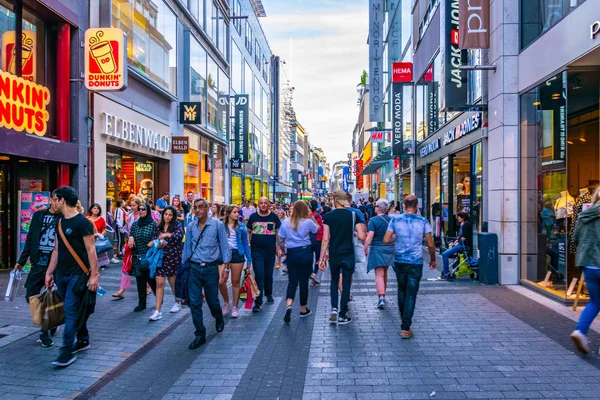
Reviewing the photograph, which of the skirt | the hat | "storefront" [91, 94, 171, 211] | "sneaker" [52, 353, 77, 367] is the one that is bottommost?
"sneaker" [52, 353, 77, 367]

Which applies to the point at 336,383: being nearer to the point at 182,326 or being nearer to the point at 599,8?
the point at 182,326

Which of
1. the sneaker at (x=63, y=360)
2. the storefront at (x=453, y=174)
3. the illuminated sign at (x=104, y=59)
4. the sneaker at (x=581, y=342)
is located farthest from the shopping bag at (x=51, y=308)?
the storefront at (x=453, y=174)

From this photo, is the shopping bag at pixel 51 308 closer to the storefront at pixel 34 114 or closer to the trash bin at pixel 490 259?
the storefront at pixel 34 114

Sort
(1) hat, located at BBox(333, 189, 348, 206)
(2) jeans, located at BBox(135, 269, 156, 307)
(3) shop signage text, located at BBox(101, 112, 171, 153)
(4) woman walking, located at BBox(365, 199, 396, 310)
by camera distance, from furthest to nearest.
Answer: (3) shop signage text, located at BBox(101, 112, 171, 153)
(4) woman walking, located at BBox(365, 199, 396, 310)
(2) jeans, located at BBox(135, 269, 156, 307)
(1) hat, located at BBox(333, 189, 348, 206)

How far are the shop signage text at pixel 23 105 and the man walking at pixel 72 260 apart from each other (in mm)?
6036

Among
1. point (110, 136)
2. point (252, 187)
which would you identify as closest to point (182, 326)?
point (110, 136)

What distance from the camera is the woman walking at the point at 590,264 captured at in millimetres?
5602

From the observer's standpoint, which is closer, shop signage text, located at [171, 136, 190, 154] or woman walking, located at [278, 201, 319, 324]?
woman walking, located at [278, 201, 319, 324]

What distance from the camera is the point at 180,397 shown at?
4.68 metres

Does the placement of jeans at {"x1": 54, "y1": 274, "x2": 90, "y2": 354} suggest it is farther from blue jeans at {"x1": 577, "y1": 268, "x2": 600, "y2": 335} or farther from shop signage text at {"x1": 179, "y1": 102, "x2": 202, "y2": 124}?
shop signage text at {"x1": 179, "y1": 102, "x2": 202, "y2": 124}

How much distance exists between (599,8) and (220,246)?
20.3 ft

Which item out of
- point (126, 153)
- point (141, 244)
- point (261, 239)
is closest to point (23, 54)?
point (126, 153)

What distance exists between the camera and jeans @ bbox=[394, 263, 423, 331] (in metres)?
6.56

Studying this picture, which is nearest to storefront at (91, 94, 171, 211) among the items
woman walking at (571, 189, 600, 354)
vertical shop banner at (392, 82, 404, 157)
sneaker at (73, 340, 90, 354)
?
sneaker at (73, 340, 90, 354)
